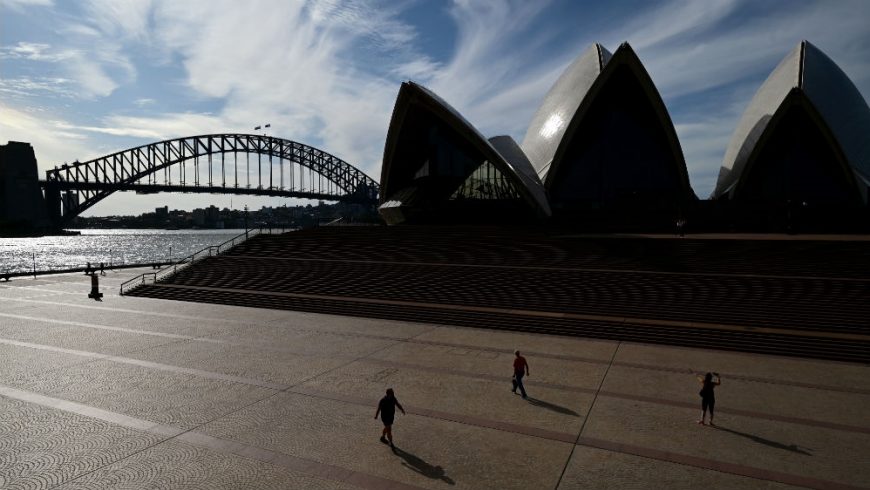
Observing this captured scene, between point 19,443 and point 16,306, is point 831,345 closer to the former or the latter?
point 19,443

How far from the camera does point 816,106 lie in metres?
33.7

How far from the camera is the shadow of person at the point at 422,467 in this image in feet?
22.4

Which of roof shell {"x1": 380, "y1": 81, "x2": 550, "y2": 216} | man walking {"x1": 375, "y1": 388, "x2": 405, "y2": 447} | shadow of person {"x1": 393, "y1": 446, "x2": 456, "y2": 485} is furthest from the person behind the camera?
roof shell {"x1": 380, "y1": 81, "x2": 550, "y2": 216}

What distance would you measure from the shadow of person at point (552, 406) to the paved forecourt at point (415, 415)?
1.6 inches

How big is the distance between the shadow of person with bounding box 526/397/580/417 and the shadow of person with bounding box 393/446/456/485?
3.17 m

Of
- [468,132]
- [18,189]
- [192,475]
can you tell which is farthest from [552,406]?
[18,189]

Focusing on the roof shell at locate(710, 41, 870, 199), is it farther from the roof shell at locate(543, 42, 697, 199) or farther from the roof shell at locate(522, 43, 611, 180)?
the roof shell at locate(522, 43, 611, 180)

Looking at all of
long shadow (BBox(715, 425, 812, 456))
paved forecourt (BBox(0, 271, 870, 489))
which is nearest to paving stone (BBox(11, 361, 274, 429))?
paved forecourt (BBox(0, 271, 870, 489))

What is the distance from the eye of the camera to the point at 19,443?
7.91 meters

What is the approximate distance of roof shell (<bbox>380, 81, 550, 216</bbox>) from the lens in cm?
3294

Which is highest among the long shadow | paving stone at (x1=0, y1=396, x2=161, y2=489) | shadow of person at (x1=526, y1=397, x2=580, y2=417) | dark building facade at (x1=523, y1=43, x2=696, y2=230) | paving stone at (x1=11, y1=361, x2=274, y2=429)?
dark building facade at (x1=523, y1=43, x2=696, y2=230)

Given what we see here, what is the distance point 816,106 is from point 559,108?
56.6ft

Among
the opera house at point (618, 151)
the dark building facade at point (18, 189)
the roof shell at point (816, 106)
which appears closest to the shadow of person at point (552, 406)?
the opera house at point (618, 151)

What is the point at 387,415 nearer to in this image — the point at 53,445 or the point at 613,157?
the point at 53,445
